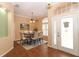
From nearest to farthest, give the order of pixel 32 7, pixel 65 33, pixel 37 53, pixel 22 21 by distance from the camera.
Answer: pixel 37 53
pixel 65 33
pixel 32 7
pixel 22 21

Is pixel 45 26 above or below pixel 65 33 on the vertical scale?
above

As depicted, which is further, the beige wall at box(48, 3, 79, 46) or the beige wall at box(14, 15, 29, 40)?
the beige wall at box(14, 15, 29, 40)

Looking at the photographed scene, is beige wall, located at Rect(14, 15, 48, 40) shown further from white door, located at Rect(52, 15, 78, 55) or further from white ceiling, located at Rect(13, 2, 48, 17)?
white door, located at Rect(52, 15, 78, 55)

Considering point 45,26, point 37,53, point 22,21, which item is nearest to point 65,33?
point 37,53

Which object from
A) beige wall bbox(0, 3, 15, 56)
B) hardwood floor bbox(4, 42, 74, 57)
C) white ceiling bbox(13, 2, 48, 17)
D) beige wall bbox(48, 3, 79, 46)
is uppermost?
white ceiling bbox(13, 2, 48, 17)

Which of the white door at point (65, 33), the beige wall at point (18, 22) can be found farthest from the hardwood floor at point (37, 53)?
the beige wall at point (18, 22)

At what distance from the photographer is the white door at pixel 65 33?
461cm

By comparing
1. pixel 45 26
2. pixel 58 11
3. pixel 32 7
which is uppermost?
pixel 32 7

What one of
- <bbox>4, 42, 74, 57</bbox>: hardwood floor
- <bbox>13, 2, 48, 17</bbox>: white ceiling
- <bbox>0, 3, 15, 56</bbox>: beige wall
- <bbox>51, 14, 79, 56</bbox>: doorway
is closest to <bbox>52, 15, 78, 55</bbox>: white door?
<bbox>51, 14, 79, 56</bbox>: doorway

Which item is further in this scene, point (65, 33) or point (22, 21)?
point (22, 21)

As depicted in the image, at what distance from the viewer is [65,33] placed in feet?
17.1

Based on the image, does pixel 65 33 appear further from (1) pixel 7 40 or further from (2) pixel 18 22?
(2) pixel 18 22

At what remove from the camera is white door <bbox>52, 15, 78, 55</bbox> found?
4.61 meters

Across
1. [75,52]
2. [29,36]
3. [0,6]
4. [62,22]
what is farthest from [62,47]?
[0,6]
